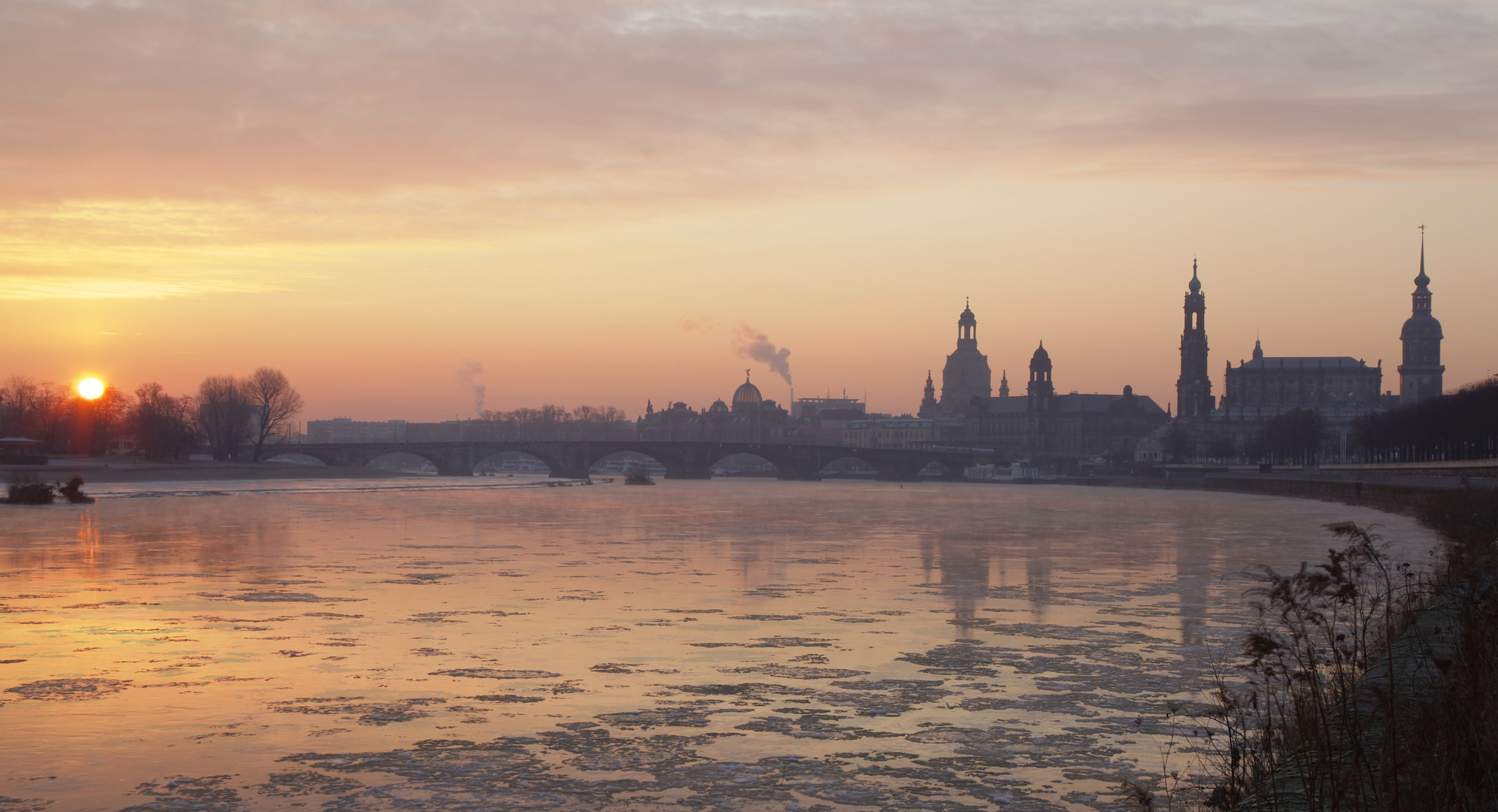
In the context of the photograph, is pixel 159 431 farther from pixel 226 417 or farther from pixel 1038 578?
pixel 1038 578

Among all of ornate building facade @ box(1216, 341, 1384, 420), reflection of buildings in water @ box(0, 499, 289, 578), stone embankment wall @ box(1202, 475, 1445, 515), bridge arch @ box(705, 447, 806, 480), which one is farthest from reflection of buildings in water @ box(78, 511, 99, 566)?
ornate building facade @ box(1216, 341, 1384, 420)

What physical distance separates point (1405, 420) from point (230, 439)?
93.8 meters

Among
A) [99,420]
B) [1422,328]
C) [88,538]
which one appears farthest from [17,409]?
[1422,328]

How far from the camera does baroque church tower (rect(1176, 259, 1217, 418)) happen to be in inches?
7466

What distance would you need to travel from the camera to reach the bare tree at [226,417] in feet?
377

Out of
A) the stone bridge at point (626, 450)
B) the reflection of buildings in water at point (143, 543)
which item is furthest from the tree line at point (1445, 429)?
the reflection of buildings in water at point (143, 543)

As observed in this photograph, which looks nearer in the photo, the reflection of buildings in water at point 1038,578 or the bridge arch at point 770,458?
the reflection of buildings in water at point 1038,578

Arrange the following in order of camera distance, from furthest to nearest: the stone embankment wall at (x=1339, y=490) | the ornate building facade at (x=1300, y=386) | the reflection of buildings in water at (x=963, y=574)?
the ornate building facade at (x=1300, y=386)
the stone embankment wall at (x=1339, y=490)
the reflection of buildings in water at (x=963, y=574)

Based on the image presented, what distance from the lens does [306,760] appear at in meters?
9.48

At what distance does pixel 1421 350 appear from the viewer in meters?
190

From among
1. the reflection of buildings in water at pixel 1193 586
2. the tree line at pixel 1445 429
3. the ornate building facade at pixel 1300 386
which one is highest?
the ornate building facade at pixel 1300 386

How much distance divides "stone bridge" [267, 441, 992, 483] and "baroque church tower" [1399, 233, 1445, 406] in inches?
3009

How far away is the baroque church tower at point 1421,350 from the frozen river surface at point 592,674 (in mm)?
176540

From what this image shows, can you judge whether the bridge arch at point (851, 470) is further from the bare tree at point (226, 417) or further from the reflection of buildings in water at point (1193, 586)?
the reflection of buildings in water at point (1193, 586)
